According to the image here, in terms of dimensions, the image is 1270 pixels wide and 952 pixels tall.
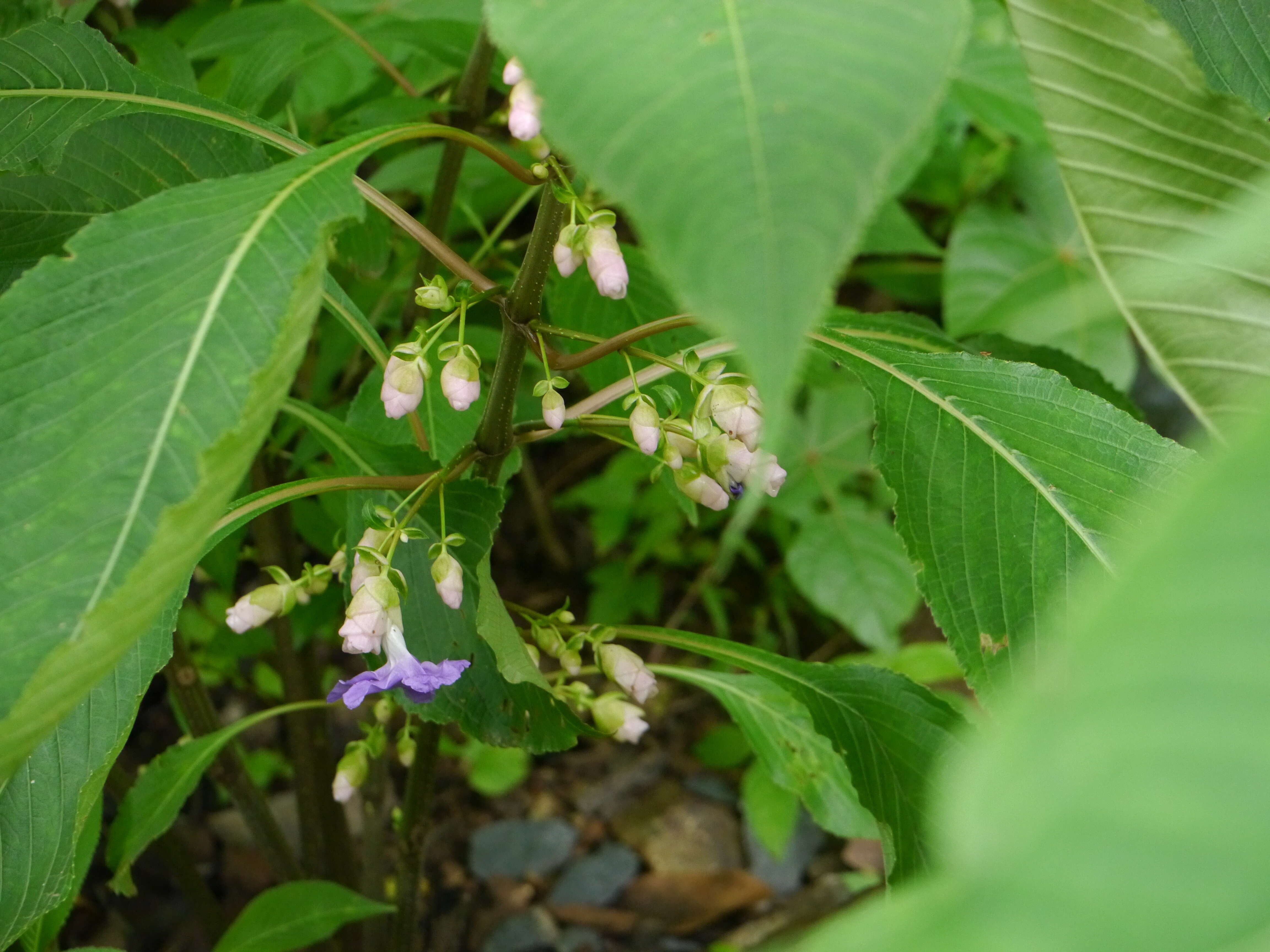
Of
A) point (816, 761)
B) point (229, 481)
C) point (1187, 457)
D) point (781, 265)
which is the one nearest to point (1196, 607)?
point (781, 265)

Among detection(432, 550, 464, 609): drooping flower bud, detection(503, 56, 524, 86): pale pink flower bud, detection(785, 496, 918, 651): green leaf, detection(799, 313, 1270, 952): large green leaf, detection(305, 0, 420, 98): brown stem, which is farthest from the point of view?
detection(785, 496, 918, 651): green leaf

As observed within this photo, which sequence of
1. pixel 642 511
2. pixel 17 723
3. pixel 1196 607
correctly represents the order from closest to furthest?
pixel 1196 607 < pixel 17 723 < pixel 642 511

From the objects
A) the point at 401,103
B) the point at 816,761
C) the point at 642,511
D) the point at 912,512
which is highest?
the point at 401,103

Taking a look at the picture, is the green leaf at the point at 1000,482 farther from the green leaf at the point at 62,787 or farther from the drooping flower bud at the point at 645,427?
the green leaf at the point at 62,787

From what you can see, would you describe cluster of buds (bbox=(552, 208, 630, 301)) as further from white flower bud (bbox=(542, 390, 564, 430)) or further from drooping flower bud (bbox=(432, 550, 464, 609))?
drooping flower bud (bbox=(432, 550, 464, 609))

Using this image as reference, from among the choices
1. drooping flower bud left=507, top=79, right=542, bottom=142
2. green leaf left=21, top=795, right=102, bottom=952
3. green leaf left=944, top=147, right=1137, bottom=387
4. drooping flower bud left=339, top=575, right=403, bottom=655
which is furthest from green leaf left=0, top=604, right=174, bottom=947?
green leaf left=944, top=147, right=1137, bottom=387

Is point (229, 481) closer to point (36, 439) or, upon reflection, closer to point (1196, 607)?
point (36, 439)
